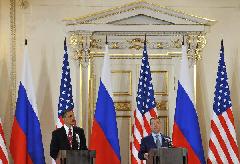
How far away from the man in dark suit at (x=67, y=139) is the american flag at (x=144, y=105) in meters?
1.92

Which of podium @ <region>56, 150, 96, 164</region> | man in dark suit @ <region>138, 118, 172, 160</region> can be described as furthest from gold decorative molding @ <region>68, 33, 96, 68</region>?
podium @ <region>56, 150, 96, 164</region>

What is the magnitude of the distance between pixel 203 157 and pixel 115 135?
1429 mm

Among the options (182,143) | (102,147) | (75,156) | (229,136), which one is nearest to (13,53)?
(102,147)

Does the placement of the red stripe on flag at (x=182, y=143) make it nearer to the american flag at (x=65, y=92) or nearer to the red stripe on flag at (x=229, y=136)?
the red stripe on flag at (x=229, y=136)

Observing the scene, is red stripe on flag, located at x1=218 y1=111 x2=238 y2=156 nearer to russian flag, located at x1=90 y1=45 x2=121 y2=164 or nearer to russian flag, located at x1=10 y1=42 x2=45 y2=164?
russian flag, located at x1=90 y1=45 x2=121 y2=164

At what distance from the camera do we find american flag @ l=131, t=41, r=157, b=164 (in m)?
10.2

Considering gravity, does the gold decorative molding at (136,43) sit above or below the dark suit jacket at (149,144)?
above

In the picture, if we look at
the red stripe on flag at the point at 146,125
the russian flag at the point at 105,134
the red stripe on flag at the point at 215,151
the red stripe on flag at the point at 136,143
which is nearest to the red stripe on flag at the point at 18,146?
the russian flag at the point at 105,134

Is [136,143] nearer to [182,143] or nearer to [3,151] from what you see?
[182,143]

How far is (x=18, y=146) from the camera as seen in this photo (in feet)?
32.8

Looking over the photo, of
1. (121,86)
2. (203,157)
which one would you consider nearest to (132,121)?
(121,86)

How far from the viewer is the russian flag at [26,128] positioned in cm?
1001

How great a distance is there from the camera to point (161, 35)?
10852 millimetres

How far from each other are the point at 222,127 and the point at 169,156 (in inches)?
115
